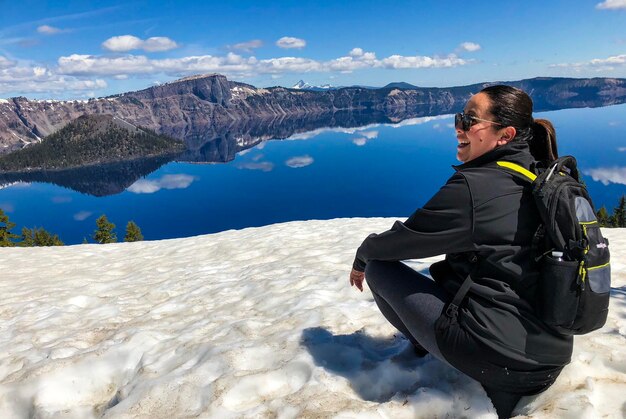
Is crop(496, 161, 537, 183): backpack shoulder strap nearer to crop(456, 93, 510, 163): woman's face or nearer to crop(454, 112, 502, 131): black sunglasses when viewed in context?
crop(456, 93, 510, 163): woman's face

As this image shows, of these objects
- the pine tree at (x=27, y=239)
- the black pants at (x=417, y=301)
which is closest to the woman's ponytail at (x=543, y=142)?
the black pants at (x=417, y=301)

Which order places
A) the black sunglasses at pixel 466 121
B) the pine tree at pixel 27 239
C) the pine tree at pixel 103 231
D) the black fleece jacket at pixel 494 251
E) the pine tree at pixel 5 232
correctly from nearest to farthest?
the black fleece jacket at pixel 494 251
the black sunglasses at pixel 466 121
the pine tree at pixel 5 232
the pine tree at pixel 27 239
the pine tree at pixel 103 231

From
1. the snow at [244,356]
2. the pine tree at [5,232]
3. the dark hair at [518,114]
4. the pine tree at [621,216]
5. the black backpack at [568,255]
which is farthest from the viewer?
the pine tree at [621,216]

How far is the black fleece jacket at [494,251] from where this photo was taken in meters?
3.04

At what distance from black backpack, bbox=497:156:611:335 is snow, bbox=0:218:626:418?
43.2 inches

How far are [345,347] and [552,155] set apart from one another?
3337 mm

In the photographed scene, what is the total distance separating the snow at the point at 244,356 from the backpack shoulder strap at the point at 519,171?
2.09 m

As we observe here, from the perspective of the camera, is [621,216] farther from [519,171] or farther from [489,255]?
[489,255]

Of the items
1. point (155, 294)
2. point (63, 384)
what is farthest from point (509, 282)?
point (155, 294)

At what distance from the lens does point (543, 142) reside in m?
3.52

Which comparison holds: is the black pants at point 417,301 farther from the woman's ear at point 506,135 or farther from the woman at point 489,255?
the woman's ear at point 506,135

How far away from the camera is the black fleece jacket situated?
120 inches

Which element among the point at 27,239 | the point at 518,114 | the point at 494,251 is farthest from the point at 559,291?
the point at 27,239

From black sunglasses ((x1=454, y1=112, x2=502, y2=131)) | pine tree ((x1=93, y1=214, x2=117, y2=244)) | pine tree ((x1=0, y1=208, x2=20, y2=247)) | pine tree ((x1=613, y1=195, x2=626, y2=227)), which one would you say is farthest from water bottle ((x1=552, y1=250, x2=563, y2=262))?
pine tree ((x1=613, y1=195, x2=626, y2=227))
